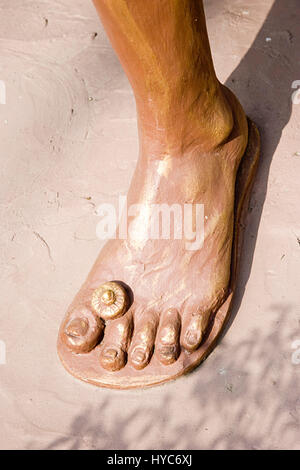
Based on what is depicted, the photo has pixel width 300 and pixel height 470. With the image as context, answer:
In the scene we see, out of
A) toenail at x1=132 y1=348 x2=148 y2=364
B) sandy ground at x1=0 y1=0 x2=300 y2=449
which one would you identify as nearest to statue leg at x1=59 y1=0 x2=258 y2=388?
toenail at x1=132 y1=348 x2=148 y2=364

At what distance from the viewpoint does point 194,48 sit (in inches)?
63.4

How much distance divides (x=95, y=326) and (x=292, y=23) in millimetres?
1654

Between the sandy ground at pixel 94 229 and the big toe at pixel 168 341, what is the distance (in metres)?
0.10

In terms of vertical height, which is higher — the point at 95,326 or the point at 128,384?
the point at 95,326

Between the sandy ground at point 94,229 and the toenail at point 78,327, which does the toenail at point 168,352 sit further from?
the toenail at point 78,327

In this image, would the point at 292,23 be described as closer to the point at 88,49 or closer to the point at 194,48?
the point at 88,49

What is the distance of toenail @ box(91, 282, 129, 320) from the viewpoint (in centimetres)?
173

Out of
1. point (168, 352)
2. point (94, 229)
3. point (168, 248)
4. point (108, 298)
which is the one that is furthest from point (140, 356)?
point (94, 229)

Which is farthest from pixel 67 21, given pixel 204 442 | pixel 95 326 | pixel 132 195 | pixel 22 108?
pixel 204 442

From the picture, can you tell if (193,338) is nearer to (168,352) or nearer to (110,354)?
(168,352)

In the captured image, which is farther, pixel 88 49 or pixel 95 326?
pixel 88 49

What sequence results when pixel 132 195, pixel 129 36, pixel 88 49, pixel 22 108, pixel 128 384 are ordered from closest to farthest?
pixel 129 36, pixel 128 384, pixel 132 195, pixel 22 108, pixel 88 49

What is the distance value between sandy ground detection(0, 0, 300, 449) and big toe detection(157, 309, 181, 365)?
0.10m

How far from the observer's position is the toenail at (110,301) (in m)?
1.73
